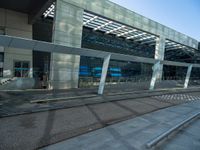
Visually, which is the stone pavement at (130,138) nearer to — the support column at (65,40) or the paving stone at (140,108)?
the paving stone at (140,108)

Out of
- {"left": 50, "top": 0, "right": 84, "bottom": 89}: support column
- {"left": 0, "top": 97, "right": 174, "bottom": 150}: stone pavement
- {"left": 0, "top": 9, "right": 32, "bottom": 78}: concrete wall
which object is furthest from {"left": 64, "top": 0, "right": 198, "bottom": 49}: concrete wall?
{"left": 0, "top": 97, "right": 174, "bottom": 150}: stone pavement

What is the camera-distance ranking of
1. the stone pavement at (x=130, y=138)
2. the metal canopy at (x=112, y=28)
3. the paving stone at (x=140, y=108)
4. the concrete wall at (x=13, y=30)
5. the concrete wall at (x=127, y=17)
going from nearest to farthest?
1. the stone pavement at (x=130, y=138)
2. the paving stone at (x=140, y=108)
3. the concrete wall at (x=127, y=17)
4. the concrete wall at (x=13, y=30)
5. the metal canopy at (x=112, y=28)

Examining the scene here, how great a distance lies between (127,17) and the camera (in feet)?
76.0

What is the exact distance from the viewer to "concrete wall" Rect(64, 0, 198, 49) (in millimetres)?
19094

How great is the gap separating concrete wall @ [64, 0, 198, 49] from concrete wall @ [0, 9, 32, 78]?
7437 mm

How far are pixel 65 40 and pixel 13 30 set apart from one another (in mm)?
7643

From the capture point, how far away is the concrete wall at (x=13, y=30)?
1964 cm

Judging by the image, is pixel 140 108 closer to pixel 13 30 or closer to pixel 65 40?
pixel 65 40

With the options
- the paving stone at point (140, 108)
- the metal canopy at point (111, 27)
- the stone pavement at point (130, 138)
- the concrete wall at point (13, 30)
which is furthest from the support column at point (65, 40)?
the stone pavement at point (130, 138)

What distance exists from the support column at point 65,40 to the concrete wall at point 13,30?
256 inches

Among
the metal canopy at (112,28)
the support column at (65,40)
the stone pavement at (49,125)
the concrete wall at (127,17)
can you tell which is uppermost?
the concrete wall at (127,17)

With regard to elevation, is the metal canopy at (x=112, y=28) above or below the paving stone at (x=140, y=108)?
above

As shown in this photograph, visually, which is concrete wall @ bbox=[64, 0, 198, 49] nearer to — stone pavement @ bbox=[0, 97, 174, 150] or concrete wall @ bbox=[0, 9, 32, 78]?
concrete wall @ bbox=[0, 9, 32, 78]

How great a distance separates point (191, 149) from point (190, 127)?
2.42 m
